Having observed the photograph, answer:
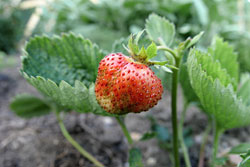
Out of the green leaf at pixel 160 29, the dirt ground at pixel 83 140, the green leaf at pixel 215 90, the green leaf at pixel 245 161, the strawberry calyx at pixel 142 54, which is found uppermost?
the green leaf at pixel 160 29

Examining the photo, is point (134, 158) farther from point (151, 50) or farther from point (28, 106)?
point (28, 106)

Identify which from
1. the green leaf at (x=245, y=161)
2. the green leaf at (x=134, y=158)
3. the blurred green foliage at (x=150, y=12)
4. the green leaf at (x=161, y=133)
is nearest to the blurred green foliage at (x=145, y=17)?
the blurred green foliage at (x=150, y=12)

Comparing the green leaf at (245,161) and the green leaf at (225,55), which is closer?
the green leaf at (245,161)

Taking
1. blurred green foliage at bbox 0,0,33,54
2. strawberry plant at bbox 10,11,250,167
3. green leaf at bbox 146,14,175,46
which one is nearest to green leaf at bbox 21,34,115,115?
strawberry plant at bbox 10,11,250,167

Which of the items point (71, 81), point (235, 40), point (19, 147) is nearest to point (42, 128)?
point (19, 147)

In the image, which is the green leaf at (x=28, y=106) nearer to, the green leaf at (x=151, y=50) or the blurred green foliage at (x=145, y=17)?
the green leaf at (x=151, y=50)

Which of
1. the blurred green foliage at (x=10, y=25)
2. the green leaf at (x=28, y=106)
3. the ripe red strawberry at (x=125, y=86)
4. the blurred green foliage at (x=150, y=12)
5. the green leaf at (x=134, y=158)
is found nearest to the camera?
the ripe red strawberry at (x=125, y=86)

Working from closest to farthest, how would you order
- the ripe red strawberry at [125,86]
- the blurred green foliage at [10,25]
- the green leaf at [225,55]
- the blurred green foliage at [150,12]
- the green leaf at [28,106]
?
the ripe red strawberry at [125,86], the green leaf at [225,55], the green leaf at [28,106], the blurred green foliage at [150,12], the blurred green foliage at [10,25]

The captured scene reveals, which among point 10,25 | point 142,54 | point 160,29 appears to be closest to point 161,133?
point 160,29
